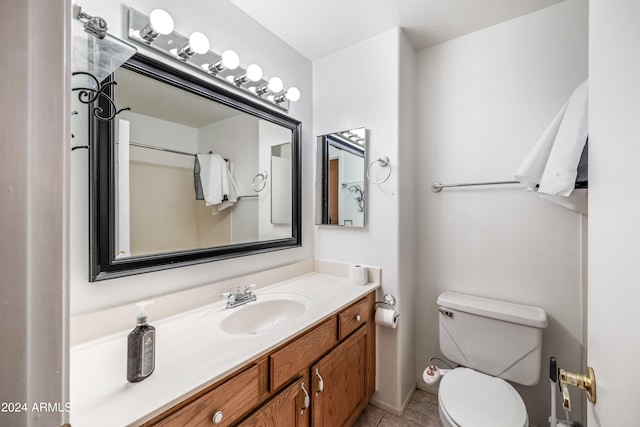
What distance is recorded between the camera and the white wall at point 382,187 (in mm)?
1645

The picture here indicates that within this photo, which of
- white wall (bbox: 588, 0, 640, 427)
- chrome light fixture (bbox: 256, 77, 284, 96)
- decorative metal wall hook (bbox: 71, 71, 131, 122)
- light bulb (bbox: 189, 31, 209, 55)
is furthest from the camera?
chrome light fixture (bbox: 256, 77, 284, 96)

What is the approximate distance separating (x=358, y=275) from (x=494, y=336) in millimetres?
811

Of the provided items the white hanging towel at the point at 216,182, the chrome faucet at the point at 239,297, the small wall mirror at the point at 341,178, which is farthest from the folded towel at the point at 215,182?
the small wall mirror at the point at 341,178

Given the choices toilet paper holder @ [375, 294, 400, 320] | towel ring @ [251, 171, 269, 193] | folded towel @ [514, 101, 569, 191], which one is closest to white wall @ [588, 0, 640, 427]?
folded towel @ [514, 101, 569, 191]

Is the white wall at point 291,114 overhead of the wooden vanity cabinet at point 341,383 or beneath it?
overhead

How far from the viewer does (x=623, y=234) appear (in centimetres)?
47

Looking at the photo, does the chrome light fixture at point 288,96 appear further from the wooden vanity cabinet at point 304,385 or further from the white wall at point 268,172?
the wooden vanity cabinet at point 304,385

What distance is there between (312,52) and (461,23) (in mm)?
967

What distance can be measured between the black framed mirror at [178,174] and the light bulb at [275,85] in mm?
114

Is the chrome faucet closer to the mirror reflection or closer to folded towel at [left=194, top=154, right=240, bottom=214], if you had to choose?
the mirror reflection

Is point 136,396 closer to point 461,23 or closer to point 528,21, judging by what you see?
point 461,23

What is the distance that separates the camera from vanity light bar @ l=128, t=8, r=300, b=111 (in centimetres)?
107

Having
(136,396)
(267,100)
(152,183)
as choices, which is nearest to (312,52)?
(267,100)

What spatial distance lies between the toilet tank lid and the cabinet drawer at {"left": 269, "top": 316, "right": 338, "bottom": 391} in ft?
2.62
